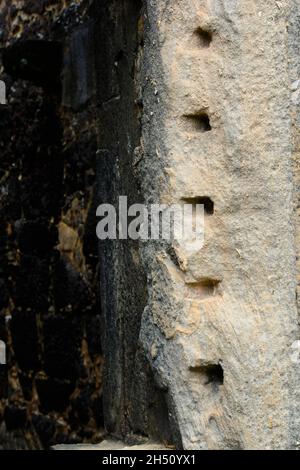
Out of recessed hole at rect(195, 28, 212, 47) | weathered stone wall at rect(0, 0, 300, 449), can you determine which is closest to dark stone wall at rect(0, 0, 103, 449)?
weathered stone wall at rect(0, 0, 300, 449)

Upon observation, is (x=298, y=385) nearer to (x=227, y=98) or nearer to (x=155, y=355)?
(x=155, y=355)

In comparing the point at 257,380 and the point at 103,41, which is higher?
the point at 103,41

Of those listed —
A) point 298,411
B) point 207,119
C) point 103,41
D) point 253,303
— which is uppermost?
point 103,41

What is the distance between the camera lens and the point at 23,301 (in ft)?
19.0

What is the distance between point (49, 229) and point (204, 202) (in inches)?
90.5

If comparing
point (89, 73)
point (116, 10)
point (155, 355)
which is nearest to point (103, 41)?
point (116, 10)

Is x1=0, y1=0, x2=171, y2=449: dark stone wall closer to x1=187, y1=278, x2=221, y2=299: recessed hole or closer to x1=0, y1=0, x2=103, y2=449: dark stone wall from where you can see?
x1=0, y1=0, x2=103, y2=449: dark stone wall

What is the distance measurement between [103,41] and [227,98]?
108 centimetres

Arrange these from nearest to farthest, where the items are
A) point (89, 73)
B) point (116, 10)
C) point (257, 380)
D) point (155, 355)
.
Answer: point (257, 380) < point (155, 355) < point (116, 10) < point (89, 73)

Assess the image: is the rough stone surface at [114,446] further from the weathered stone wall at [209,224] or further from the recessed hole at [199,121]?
the recessed hole at [199,121]

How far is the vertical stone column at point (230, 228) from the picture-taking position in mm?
3193

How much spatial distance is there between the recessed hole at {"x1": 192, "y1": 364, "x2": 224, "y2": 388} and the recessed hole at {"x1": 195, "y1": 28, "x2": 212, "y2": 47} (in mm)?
973

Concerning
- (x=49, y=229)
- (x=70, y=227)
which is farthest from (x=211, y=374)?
(x=49, y=229)

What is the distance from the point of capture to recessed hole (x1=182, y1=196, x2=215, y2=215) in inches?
129
